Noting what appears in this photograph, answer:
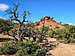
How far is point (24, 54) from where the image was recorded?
874 cm

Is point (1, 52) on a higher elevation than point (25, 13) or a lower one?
lower

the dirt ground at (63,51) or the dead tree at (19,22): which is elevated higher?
the dead tree at (19,22)

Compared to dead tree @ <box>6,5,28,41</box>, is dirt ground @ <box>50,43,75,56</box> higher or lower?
lower

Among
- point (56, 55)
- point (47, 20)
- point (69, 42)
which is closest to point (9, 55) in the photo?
point (56, 55)

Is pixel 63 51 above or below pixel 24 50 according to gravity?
below

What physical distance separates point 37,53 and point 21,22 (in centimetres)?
561

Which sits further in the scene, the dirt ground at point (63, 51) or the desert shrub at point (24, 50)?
the dirt ground at point (63, 51)

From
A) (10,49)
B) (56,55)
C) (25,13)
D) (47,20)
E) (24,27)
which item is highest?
(47,20)

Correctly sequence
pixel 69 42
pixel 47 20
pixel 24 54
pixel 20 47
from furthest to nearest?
pixel 47 20 → pixel 69 42 → pixel 20 47 → pixel 24 54

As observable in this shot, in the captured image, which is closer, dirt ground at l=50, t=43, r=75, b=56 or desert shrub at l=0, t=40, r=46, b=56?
desert shrub at l=0, t=40, r=46, b=56

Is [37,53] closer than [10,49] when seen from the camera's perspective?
Yes

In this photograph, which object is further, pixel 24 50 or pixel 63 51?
pixel 63 51

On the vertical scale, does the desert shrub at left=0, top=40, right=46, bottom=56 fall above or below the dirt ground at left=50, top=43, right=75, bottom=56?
above

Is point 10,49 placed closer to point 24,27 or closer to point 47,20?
point 24,27
